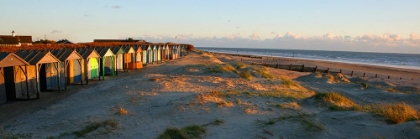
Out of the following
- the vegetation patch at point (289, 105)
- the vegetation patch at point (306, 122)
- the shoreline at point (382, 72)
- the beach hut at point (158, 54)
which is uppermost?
the beach hut at point (158, 54)

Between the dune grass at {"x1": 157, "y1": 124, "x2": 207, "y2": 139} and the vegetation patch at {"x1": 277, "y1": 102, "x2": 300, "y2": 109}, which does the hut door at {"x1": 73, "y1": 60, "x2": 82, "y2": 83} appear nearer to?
the dune grass at {"x1": 157, "y1": 124, "x2": 207, "y2": 139}

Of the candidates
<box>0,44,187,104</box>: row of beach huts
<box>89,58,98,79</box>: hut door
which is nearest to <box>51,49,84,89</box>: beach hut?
<box>0,44,187,104</box>: row of beach huts

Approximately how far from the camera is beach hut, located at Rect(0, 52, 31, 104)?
14.0 metres

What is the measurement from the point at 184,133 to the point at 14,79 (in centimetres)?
1148

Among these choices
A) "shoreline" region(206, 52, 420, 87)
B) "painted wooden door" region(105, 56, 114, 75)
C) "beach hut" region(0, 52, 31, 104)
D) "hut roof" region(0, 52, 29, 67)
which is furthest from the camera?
"shoreline" region(206, 52, 420, 87)

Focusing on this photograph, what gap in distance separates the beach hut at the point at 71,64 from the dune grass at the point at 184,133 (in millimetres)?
12502

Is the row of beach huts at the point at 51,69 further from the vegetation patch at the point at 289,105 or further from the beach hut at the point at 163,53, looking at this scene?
the beach hut at the point at 163,53

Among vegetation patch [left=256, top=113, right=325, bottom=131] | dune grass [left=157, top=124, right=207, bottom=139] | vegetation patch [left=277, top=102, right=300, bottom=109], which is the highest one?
vegetation patch [left=256, top=113, right=325, bottom=131]

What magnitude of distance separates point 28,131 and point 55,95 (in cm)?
751

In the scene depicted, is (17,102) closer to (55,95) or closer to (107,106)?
(55,95)

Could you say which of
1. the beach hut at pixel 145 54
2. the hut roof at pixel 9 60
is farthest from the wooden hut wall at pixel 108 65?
the hut roof at pixel 9 60

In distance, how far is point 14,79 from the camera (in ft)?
49.2

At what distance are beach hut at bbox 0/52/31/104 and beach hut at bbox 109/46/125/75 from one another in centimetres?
1113

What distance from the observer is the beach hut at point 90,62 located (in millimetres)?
21475
